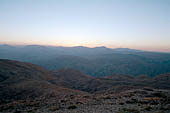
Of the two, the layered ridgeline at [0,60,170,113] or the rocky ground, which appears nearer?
the rocky ground

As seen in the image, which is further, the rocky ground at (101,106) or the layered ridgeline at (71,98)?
the layered ridgeline at (71,98)

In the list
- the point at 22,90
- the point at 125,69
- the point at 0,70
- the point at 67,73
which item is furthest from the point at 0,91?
the point at 125,69

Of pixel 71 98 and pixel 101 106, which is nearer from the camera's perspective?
pixel 101 106

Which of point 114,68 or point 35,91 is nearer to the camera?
point 35,91

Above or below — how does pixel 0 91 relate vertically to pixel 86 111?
below

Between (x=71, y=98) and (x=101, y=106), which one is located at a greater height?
(x=101, y=106)

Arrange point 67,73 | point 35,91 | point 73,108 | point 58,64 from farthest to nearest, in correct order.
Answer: point 58,64, point 67,73, point 35,91, point 73,108

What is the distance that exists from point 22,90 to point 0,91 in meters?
5.66

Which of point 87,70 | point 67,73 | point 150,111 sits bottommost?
point 87,70

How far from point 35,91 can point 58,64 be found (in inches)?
6443

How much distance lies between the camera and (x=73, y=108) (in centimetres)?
1134

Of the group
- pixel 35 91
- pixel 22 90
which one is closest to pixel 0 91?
pixel 22 90

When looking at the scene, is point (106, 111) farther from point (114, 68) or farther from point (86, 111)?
point (114, 68)

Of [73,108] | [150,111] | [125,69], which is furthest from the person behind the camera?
[125,69]
